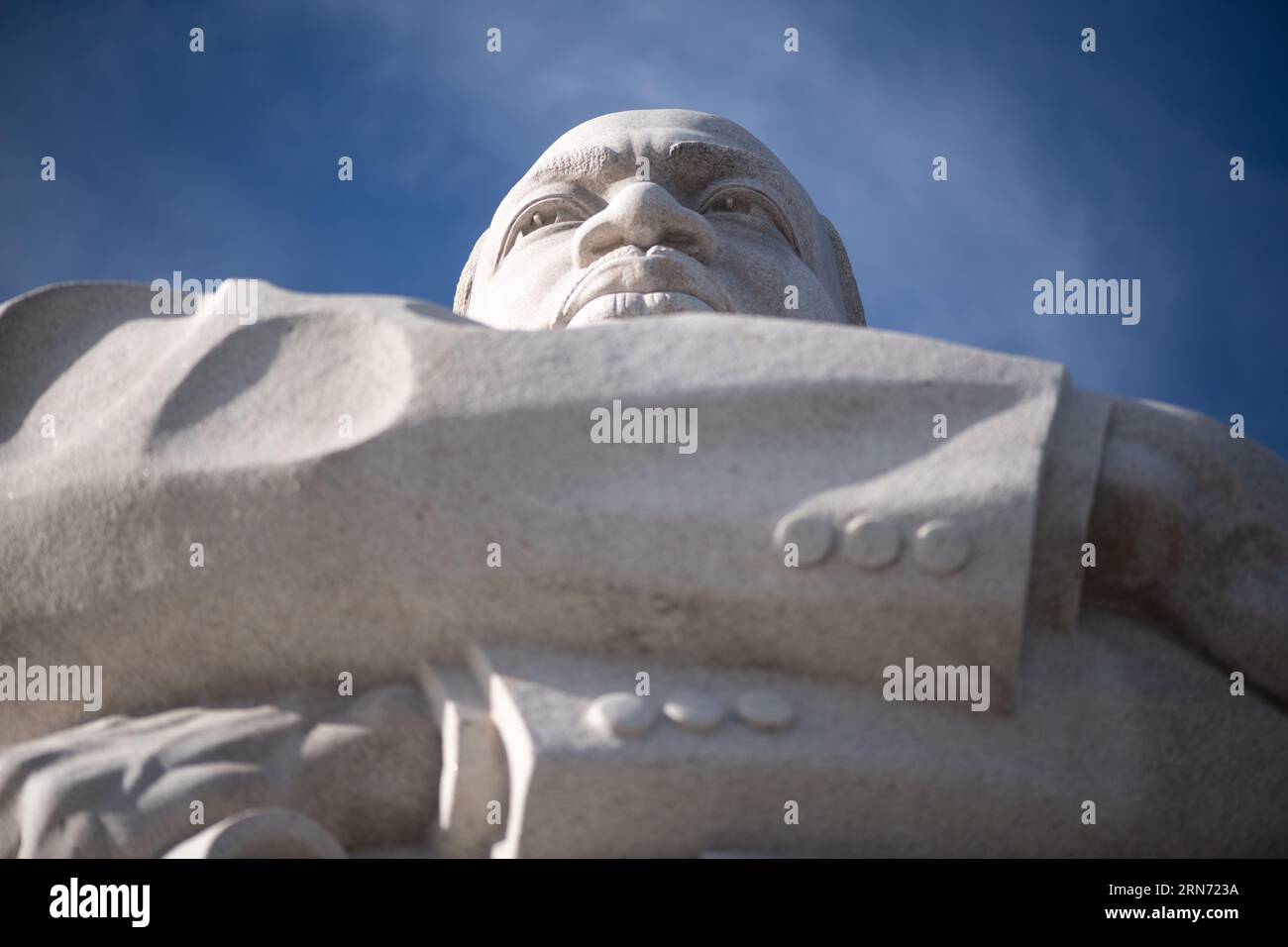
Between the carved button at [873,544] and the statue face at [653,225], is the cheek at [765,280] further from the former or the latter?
the carved button at [873,544]

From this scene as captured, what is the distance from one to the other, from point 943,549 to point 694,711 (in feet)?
1.73

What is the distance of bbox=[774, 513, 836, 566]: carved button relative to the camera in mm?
3271

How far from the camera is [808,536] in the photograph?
3.27 meters

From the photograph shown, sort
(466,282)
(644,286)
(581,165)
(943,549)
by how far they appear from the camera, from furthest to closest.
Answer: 1. (466,282)
2. (581,165)
3. (644,286)
4. (943,549)

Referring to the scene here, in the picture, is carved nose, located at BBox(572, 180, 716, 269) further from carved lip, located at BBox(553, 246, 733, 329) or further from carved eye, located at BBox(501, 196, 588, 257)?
carved eye, located at BBox(501, 196, 588, 257)

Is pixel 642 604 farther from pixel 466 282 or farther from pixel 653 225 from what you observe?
pixel 466 282

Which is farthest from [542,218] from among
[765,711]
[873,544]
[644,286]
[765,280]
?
[765,711]

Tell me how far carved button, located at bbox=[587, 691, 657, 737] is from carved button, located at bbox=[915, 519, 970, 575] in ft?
1.82

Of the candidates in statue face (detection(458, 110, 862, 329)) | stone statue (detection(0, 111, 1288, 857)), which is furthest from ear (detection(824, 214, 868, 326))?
stone statue (detection(0, 111, 1288, 857))

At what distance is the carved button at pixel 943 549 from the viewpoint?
323 cm

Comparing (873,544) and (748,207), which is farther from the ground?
(748,207)
